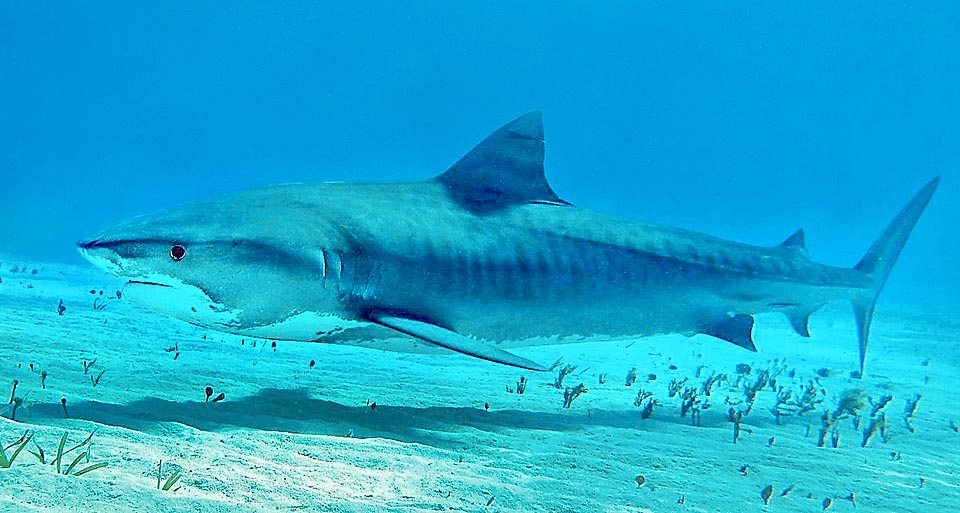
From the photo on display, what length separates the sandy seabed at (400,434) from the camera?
293 centimetres

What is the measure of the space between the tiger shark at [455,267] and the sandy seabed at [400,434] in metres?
0.71

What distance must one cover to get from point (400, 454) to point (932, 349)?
15.6 m

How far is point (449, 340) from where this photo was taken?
394cm

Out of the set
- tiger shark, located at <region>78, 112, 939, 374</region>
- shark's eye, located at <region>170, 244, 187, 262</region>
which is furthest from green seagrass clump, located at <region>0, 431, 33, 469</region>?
shark's eye, located at <region>170, 244, 187, 262</region>

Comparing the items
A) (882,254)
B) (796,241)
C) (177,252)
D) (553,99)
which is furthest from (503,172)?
(553,99)

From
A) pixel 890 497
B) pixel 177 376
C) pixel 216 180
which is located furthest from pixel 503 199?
pixel 216 180

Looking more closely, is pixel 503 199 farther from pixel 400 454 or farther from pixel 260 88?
pixel 260 88

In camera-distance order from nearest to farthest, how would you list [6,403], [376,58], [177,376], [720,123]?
[6,403] < [177,376] < [376,58] < [720,123]

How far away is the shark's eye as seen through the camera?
3439 mm

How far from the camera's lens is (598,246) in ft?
19.1

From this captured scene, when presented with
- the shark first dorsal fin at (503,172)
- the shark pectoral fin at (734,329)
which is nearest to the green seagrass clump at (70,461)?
the shark first dorsal fin at (503,172)

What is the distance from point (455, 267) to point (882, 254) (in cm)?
632

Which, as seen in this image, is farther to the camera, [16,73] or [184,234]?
[16,73]

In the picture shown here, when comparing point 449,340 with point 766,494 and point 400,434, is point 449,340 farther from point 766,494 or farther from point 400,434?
point 766,494
